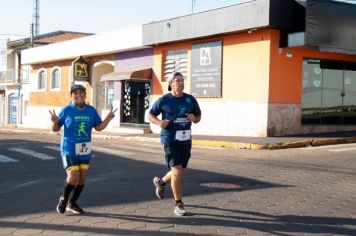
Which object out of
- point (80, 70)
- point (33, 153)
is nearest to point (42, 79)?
point (80, 70)

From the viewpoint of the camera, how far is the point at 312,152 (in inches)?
569

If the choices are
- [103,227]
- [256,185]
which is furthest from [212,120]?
[103,227]

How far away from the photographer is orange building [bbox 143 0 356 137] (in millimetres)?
17469

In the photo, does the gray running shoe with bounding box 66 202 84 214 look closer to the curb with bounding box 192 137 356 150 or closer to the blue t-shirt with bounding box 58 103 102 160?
the blue t-shirt with bounding box 58 103 102 160

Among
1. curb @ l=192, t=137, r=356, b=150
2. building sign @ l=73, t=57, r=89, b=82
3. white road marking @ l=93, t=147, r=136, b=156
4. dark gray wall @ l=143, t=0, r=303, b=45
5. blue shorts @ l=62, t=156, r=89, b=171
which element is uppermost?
dark gray wall @ l=143, t=0, r=303, b=45

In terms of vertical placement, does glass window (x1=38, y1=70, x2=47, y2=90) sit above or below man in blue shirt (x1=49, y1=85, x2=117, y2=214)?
above

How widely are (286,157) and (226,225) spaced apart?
7.61 m

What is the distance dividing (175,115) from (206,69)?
14.2 metres

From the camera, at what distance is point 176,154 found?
21.3ft

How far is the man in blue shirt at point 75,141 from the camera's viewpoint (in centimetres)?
647

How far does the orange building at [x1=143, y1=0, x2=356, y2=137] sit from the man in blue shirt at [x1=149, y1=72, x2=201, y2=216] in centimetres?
1125

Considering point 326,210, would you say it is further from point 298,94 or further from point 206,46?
point 206,46

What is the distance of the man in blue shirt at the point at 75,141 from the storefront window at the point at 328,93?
13657mm

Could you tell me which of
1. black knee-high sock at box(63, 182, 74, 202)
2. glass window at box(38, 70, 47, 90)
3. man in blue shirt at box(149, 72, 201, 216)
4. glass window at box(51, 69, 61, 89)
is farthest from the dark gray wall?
glass window at box(38, 70, 47, 90)
